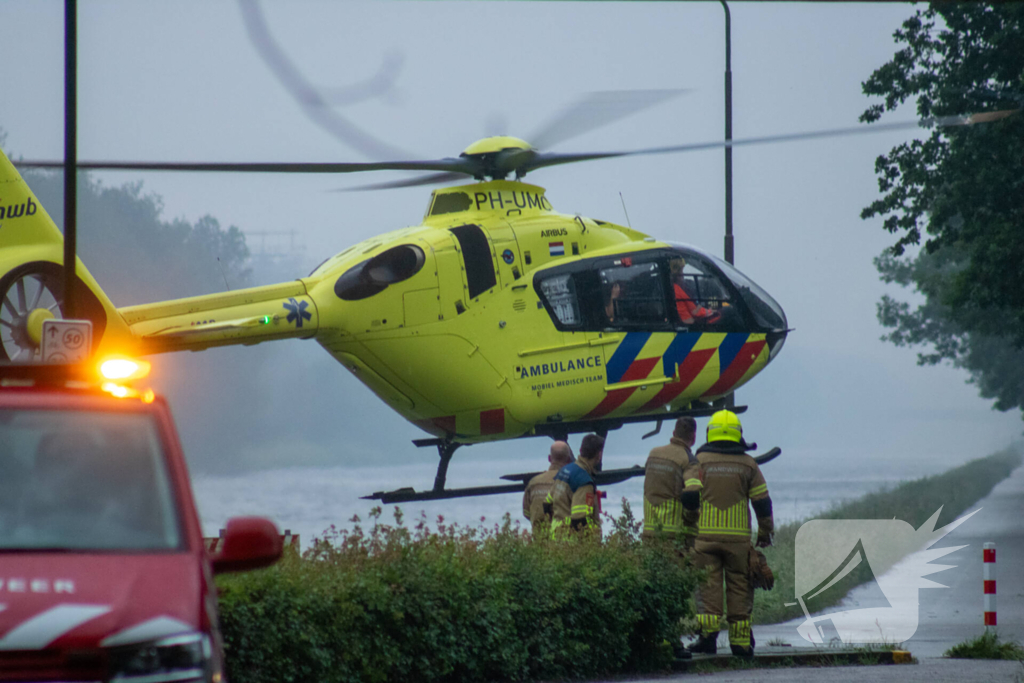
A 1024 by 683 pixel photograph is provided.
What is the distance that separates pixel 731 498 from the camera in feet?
37.8

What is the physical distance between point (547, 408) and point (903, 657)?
18.4 feet

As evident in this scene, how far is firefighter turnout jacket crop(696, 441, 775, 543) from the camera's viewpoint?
11531mm

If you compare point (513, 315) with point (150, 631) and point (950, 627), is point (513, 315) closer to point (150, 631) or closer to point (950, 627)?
point (950, 627)

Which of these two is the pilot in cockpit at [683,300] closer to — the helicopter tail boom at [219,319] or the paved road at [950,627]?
the paved road at [950,627]

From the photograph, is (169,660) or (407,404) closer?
(169,660)

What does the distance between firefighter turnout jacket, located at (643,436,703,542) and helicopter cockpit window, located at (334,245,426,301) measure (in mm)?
4023

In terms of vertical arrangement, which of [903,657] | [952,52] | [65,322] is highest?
[952,52]

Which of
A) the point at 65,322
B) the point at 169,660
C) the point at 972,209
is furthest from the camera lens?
the point at 972,209

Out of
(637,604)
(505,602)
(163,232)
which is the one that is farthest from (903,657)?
(163,232)

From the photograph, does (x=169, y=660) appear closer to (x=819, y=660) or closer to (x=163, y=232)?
(x=819, y=660)

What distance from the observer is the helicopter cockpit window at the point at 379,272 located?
14320mm

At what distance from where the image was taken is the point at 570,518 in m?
11.9

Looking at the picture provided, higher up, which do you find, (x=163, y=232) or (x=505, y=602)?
(x=163, y=232)

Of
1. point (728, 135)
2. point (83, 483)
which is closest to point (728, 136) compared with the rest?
point (728, 135)
